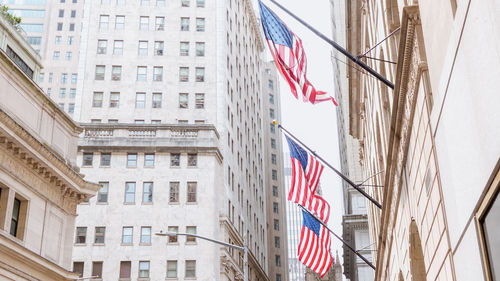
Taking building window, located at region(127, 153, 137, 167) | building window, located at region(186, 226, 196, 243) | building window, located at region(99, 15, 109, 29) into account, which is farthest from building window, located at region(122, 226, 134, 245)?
building window, located at region(99, 15, 109, 29)

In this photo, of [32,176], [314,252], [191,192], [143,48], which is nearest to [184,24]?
[143,48]

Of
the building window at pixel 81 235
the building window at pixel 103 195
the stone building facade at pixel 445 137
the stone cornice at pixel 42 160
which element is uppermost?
the building window at pixel 103 195

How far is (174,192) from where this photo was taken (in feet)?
199

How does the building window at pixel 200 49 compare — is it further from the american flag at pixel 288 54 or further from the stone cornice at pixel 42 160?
the american flag at pixel 288 54

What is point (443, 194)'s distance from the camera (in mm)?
11352

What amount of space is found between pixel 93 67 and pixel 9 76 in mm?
43078

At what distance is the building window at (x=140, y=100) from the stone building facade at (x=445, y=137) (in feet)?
165

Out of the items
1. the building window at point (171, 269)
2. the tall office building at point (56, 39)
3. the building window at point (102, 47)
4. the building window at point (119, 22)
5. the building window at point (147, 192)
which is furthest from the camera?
the tall office building at point (56, 39)

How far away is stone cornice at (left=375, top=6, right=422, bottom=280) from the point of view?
1322 cm

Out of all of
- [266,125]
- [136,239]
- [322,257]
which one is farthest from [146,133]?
[266,125]

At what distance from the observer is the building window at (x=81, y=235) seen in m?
58.4

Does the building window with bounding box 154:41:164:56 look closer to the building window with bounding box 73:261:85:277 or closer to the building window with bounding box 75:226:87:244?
the building window with bounding box 75:226:87:244

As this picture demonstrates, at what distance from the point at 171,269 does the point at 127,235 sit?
5.37 m

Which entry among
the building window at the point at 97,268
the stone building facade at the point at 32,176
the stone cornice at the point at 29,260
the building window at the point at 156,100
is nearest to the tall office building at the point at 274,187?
the building window at the point at 156,100
